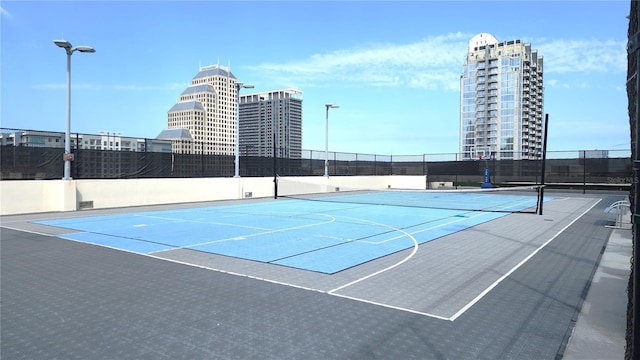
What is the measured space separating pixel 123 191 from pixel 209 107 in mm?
21083

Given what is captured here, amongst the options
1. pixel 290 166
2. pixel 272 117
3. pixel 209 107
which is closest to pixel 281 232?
pixel 290 166

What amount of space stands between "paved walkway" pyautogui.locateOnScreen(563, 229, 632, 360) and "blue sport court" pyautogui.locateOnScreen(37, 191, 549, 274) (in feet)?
11.9

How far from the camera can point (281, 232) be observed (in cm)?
1151

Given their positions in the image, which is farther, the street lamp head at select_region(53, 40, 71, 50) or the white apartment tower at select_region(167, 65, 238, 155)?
the white apartment tower at select_region(167, 65, 238, 155)

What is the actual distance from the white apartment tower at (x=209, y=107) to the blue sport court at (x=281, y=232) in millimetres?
19062

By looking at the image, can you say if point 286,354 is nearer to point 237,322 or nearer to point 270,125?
point 237,322

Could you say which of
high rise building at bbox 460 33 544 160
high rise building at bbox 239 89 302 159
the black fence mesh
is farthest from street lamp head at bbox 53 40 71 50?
high rise building at bbox 460 33 544 160

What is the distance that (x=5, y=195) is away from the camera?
15539mm

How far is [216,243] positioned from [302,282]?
13.2 feet

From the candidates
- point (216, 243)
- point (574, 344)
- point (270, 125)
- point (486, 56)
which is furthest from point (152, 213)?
point (486, 56)

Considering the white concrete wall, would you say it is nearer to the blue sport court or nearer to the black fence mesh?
the black fence mesh

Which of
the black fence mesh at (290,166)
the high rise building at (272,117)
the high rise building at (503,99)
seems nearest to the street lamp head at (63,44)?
the black fence mesh at (290,166)

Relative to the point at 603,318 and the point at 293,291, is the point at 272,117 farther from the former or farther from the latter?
the point at 603,318

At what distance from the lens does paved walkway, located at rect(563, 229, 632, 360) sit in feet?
13.0
